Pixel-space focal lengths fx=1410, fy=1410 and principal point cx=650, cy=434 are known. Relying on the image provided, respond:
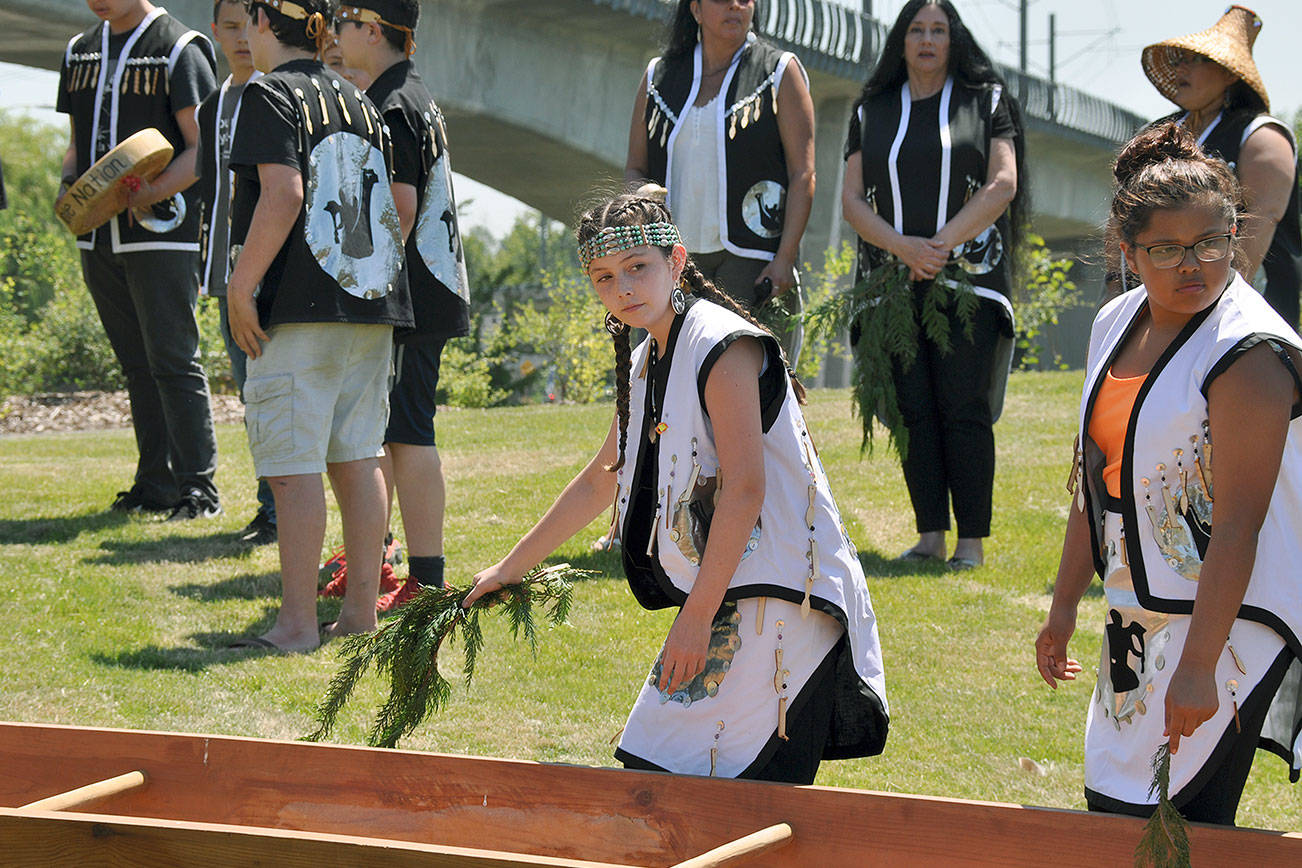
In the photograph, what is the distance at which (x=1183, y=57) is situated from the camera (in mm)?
4938

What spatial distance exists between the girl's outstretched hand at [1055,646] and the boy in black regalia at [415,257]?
274 cm

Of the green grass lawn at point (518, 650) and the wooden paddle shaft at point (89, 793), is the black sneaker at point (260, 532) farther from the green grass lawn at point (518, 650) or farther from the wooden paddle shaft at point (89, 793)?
A: the wooden paddle shaft at point (89, 793)

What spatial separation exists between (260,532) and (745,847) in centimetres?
465

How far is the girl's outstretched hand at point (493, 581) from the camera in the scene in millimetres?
3510

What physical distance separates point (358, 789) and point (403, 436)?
2.53 m

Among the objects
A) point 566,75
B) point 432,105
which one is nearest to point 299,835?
point 432,105

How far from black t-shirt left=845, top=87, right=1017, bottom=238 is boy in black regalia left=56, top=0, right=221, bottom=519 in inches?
138

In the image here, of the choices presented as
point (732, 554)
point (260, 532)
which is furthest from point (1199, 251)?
point (260, 532)

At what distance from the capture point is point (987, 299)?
6.40 meters

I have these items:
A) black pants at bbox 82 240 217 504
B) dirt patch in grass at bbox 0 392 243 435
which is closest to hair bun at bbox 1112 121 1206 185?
black pants at bbox 82 240 217 504

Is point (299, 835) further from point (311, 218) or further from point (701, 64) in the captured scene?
point (701, 64)

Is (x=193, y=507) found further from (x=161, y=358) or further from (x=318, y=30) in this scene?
(x=318, y=30)

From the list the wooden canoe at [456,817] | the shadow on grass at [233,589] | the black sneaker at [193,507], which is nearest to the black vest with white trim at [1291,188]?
the wooden canoe at [456,817]

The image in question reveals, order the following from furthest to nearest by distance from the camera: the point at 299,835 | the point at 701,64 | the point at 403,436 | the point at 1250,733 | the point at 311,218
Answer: the point at 701,64 → the point at 403,436 → the point at 311,218 → the point at 1250,733 → the point at 299,835
